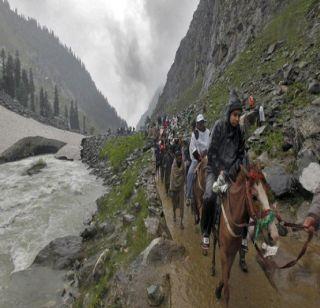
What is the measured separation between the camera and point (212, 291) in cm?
686

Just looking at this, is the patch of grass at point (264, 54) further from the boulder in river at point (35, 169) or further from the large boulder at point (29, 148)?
the large boulder at point (29, 148)

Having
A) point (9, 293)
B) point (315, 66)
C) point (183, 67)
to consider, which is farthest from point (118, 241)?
point (183, 67)

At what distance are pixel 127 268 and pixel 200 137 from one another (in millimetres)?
4356

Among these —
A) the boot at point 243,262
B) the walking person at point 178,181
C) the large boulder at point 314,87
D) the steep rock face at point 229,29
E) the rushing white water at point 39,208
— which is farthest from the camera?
the steep rock face at point 229,29

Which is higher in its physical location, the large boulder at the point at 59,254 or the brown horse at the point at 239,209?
the brown horse at the point at 239,209

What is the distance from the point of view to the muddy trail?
21.2ft

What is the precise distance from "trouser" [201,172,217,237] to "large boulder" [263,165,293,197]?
449 centimetres

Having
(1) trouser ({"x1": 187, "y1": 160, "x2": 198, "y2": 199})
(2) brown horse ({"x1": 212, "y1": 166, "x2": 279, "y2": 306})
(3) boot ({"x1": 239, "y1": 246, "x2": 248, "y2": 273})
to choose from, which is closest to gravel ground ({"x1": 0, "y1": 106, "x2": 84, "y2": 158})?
(1) trouser ({"x1": 187, "y1": 160, "x2": 198, "y2": 199})

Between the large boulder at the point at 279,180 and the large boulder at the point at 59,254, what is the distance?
8193 mm

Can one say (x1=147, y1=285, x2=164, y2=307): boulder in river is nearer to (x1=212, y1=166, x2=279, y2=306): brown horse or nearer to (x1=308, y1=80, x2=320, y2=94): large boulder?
(x1=212, y1=166, x2=279, y2=306): brown horse

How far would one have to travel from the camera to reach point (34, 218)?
57.9ft

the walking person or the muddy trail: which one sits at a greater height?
the walking person

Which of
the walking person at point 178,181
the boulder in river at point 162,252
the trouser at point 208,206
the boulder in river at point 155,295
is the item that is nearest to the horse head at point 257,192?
the trouser at point 208,206

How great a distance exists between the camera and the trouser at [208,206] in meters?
6.67
